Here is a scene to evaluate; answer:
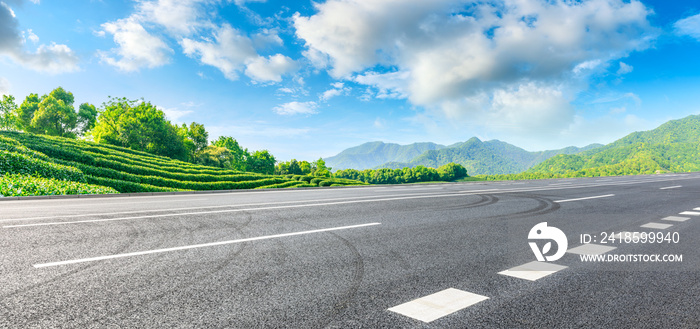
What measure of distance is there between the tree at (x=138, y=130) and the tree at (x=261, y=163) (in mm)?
42614

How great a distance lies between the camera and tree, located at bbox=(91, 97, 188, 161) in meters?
52.7

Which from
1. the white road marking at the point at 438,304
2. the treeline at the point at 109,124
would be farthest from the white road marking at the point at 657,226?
the treeline at the point at 109,124

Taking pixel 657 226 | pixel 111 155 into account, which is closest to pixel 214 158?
pixel 111 155

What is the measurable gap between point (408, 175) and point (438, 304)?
126651 millimetres

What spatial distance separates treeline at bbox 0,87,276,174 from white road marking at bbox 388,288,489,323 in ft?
194

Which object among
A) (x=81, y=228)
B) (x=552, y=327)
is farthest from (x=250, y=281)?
(x=81, y=228)

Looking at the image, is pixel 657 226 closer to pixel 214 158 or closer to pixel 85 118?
pixel 214 158

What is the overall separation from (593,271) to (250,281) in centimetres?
385

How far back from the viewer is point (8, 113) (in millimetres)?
62031

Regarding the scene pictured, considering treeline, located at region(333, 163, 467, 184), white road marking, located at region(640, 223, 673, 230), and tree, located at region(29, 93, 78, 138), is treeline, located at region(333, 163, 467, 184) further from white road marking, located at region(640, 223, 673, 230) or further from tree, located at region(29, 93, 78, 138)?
white road marking, located at region(640, 223, 673, 230)

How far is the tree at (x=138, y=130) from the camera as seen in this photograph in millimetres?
52656

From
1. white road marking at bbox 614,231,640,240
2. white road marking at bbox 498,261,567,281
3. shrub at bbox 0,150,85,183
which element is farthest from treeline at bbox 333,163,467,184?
white road marking at bbox 498,261,567,281

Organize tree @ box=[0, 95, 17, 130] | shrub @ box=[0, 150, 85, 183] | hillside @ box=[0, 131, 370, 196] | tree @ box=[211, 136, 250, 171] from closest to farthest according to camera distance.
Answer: hillside @ box=[0, 131, 370, 196]
shrub @ box=[0, 150, 85, 183]
tree @ box=[0, 95, 17, 130]
tree @ box=[211, 136, 250, 171]

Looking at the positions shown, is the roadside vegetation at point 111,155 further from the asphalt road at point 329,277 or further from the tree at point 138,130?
the asphalt road at point 329,277
